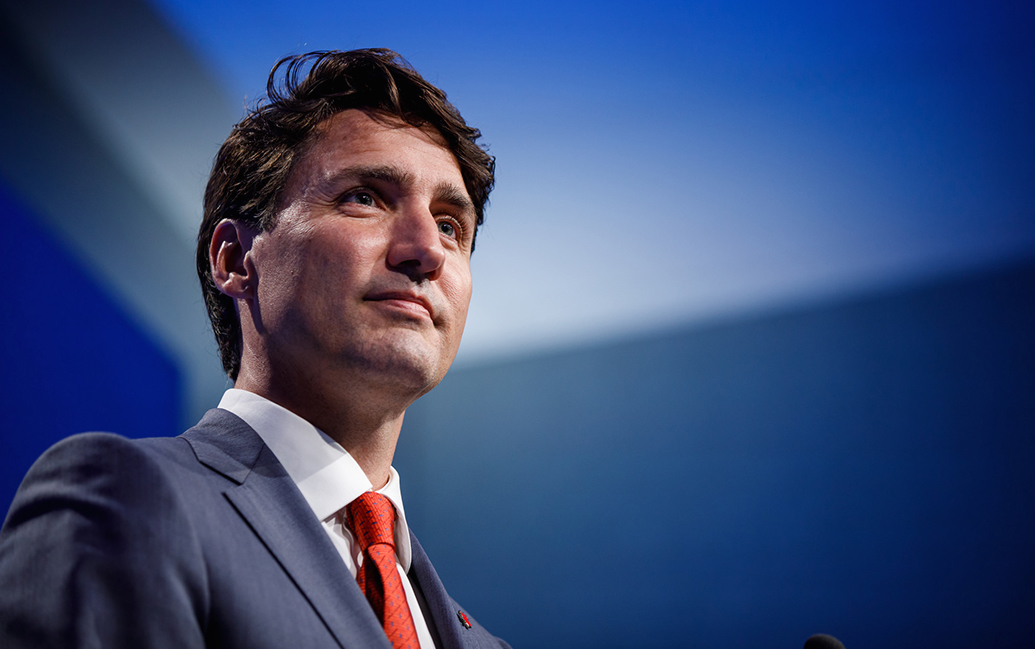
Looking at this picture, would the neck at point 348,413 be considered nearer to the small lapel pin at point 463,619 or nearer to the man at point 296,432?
the man at point 296,432

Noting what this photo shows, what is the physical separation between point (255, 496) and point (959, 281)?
2.26 meters

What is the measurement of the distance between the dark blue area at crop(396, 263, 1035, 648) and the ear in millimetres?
1528

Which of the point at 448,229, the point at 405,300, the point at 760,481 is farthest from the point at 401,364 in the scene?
the point at 760,481

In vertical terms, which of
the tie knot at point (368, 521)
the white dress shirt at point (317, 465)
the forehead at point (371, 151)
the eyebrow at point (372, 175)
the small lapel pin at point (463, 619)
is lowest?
the small lapel pin at point (463, 619)

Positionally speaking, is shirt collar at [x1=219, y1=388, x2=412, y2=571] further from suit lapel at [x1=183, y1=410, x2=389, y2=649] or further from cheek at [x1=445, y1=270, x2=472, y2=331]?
cheek at [x1=445, y1=270, x2=472, y2=331]

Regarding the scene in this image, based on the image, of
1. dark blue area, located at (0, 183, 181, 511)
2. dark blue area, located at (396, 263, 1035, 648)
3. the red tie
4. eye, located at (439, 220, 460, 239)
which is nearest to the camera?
the red tie

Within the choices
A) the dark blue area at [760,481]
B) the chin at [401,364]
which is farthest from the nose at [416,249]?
the dark blue area at [760,481]

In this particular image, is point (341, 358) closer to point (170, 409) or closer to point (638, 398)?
point (170, 409)

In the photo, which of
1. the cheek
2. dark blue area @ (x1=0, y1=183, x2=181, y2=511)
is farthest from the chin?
dark blue area @ (x1=0, y1=183, x2=181, y2=511)

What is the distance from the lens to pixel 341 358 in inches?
37.4

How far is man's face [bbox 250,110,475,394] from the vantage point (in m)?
0.95

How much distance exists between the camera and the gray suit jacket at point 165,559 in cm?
61

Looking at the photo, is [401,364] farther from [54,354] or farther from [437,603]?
[54,354]

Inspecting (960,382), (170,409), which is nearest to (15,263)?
(170,409)
